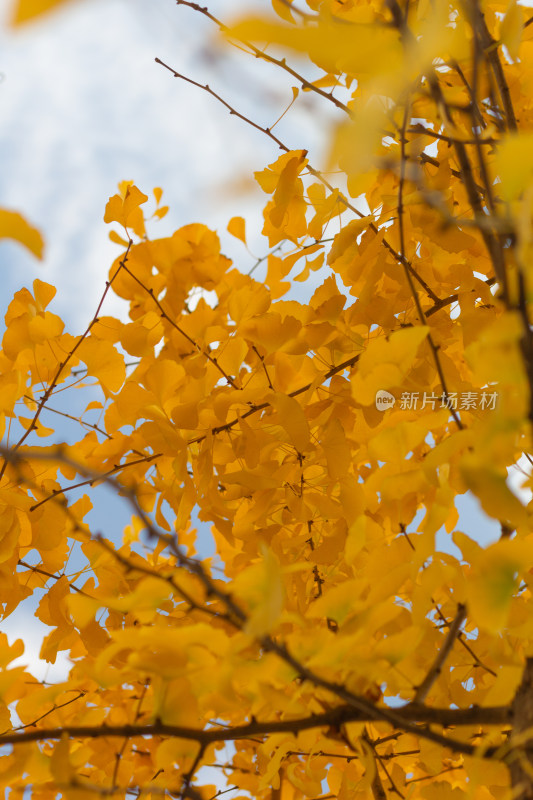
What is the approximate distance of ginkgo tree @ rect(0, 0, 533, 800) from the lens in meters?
0.35

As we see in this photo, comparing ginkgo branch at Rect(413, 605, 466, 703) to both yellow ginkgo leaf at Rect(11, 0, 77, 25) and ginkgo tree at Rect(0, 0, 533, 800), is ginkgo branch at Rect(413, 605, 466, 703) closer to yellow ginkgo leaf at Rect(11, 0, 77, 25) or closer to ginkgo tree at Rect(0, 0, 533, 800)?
ginkgo tree at Rect(0, 0, 533, 800)

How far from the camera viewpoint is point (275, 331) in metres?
0.71

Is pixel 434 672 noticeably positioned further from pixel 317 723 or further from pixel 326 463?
pixel 326 463

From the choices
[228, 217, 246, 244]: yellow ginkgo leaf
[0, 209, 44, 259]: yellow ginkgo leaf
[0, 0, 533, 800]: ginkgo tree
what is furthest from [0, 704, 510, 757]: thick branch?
[228, 217, 246, 244]: yellow ginkgo leaf

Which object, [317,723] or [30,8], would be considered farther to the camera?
[317,723]

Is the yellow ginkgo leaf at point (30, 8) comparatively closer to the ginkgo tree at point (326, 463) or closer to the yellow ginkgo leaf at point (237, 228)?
the ginkgo tree at point (326, 463)

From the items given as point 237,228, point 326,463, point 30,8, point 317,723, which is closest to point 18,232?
point 30,8

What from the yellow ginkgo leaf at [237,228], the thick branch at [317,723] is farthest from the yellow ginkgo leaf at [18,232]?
the yellow ginkgo leaf at [237,228]

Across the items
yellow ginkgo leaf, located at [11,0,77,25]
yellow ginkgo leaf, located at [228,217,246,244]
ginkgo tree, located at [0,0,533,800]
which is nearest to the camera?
yellow ginkgo leaf, located at [11,0,77,25]

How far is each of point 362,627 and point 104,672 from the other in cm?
16

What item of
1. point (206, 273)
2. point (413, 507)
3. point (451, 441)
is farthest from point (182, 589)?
point (206, 273)

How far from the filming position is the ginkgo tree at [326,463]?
0.35 m

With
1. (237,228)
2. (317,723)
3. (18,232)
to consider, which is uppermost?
(237,228)

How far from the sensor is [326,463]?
75cm
